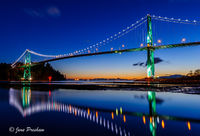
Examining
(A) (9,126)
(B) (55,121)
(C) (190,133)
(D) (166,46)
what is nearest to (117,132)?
(C) (190,133)

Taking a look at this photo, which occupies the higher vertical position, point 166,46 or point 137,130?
point 166,46

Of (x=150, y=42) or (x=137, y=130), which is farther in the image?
(x=150, y=42)

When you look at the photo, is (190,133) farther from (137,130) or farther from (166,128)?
(137,130)

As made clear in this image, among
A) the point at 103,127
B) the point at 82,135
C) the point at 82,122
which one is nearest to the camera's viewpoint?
the point at 82,135

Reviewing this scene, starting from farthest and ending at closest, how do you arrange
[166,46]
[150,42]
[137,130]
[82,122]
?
[150,42], [166,46], [82,122], [137,130]

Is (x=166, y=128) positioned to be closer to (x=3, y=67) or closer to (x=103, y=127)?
(x=103, y=127)

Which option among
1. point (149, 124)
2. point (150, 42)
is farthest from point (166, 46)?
point (149, 124)
